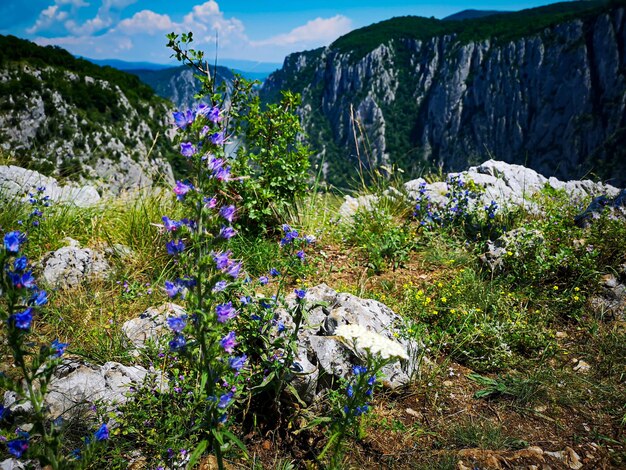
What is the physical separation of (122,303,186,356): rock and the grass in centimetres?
13

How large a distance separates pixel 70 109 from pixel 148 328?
48888 millimetres

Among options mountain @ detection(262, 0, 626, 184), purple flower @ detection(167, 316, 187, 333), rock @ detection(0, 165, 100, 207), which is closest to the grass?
purple flower @ detection(167, 316, 187, 333)

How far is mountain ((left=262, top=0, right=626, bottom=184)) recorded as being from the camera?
70125 mm

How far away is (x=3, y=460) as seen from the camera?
85.7 inches

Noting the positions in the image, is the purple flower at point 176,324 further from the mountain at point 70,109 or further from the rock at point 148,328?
the mountain at point 70,109

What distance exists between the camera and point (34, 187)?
6.25 meters

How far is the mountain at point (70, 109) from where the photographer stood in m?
36.2

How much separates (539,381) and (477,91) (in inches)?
4236

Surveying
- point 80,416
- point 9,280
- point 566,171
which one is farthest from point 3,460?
point 566,171

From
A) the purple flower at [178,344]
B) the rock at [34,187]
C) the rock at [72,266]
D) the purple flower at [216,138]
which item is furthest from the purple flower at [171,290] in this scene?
the rock at [34,187]

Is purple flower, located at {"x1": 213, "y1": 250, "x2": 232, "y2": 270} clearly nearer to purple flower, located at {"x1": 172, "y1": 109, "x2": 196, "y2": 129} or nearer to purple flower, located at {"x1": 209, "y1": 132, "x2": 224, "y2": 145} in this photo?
purple flower, located at {"x1": 209, "y1": 132, "x2": 224, "y2": 145}

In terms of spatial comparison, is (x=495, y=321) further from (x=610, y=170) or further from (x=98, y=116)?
(x=610, y=170)

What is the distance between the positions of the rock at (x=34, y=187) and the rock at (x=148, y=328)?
10.7ft

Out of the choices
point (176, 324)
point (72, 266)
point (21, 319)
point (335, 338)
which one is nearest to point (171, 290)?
point (176, 324)
